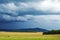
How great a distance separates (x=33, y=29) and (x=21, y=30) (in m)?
0.16

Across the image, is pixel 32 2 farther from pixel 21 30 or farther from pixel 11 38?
pixel 11 38

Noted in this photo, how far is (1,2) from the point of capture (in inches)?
86.0

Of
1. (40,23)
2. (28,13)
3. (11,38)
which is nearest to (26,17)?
(28,13)

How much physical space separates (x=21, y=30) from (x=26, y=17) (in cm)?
19

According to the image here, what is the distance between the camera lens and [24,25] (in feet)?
7.12

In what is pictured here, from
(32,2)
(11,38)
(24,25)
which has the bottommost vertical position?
(11,38)

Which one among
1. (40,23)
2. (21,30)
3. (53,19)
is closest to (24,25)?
(21,30)

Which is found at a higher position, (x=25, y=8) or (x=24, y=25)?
(x=25, y=8)

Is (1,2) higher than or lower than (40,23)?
higher

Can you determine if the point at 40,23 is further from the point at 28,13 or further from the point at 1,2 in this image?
the point at 1,2

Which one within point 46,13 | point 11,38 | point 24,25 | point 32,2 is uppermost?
point 32,2

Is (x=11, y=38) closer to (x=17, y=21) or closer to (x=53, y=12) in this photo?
(x=17, y=21)

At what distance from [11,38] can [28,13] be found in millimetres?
406

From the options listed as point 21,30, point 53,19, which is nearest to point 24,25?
point 21,30
